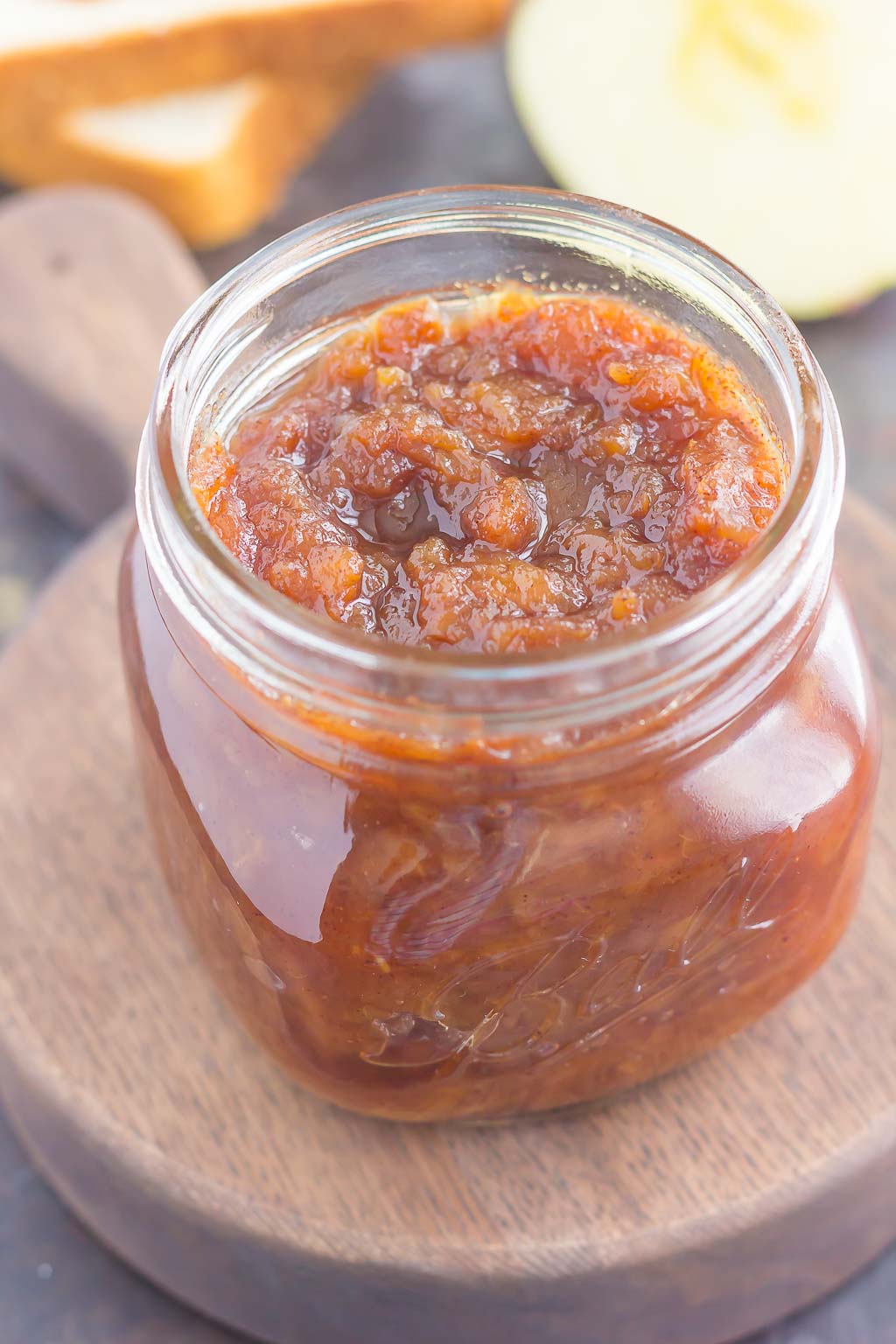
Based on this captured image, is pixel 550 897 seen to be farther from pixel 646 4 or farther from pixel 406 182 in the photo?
pixel 406 182

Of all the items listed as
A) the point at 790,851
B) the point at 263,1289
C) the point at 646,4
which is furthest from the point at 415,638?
the point at 646,4

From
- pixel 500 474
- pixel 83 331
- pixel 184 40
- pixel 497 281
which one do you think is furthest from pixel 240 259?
pixel 500 474

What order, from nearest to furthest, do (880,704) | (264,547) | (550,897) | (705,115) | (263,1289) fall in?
(550,897), (264,547), (263,1289), (880,704), (705,115)

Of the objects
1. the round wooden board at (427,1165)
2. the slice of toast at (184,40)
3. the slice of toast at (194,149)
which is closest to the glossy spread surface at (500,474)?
the round wooden board at (427,1165)

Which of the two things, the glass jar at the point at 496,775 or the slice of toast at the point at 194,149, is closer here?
the glass jar at the point at 496,775

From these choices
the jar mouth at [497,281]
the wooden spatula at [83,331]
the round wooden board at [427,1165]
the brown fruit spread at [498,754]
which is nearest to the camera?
the jar mouth at [497,281]

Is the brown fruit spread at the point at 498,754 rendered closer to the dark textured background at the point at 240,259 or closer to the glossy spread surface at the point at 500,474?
the glossy spread surface at the point at 500,474
